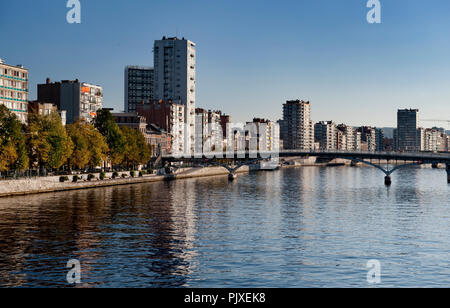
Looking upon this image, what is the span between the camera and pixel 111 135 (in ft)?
402

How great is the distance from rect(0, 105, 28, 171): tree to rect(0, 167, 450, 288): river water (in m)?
9.40

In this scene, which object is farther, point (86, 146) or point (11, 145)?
point (86, 146)

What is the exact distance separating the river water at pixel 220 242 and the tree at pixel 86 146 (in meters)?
24.2

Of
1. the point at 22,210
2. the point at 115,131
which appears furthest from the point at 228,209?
the point at 115,131

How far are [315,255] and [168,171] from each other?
11072 centimetres

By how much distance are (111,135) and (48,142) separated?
2641 cm

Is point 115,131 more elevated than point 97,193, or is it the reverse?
point 115,131

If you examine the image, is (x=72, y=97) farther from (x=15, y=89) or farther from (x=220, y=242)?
(x=220, y=242)

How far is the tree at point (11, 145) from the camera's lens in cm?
8569

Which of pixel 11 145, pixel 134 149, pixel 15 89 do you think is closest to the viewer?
pixel 11 145

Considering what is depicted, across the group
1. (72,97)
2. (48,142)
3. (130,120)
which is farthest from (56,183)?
(130,120)

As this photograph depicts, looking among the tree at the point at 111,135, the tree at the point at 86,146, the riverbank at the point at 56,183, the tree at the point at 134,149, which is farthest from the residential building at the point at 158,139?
the tree at the point at 86,146
